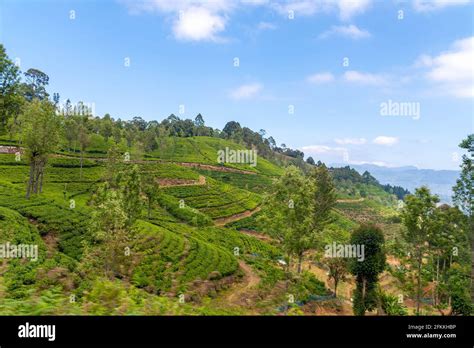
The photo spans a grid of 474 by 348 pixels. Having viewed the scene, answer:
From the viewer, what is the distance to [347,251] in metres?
32.8

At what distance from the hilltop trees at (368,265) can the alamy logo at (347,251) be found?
30 cm

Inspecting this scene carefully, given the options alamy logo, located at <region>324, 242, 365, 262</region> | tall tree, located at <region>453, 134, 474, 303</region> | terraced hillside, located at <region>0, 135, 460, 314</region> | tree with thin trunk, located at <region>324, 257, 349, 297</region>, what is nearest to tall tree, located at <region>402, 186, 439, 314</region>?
tall tree, located at <region>453, 134, 474, 303</region>

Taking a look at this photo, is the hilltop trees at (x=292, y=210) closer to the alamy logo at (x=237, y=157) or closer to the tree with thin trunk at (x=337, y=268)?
the tree with thin trunk at (x=337, y=268)

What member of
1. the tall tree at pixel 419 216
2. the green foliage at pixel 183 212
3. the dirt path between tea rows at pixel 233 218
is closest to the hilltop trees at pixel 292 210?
the tall tree at pixel 419 216
